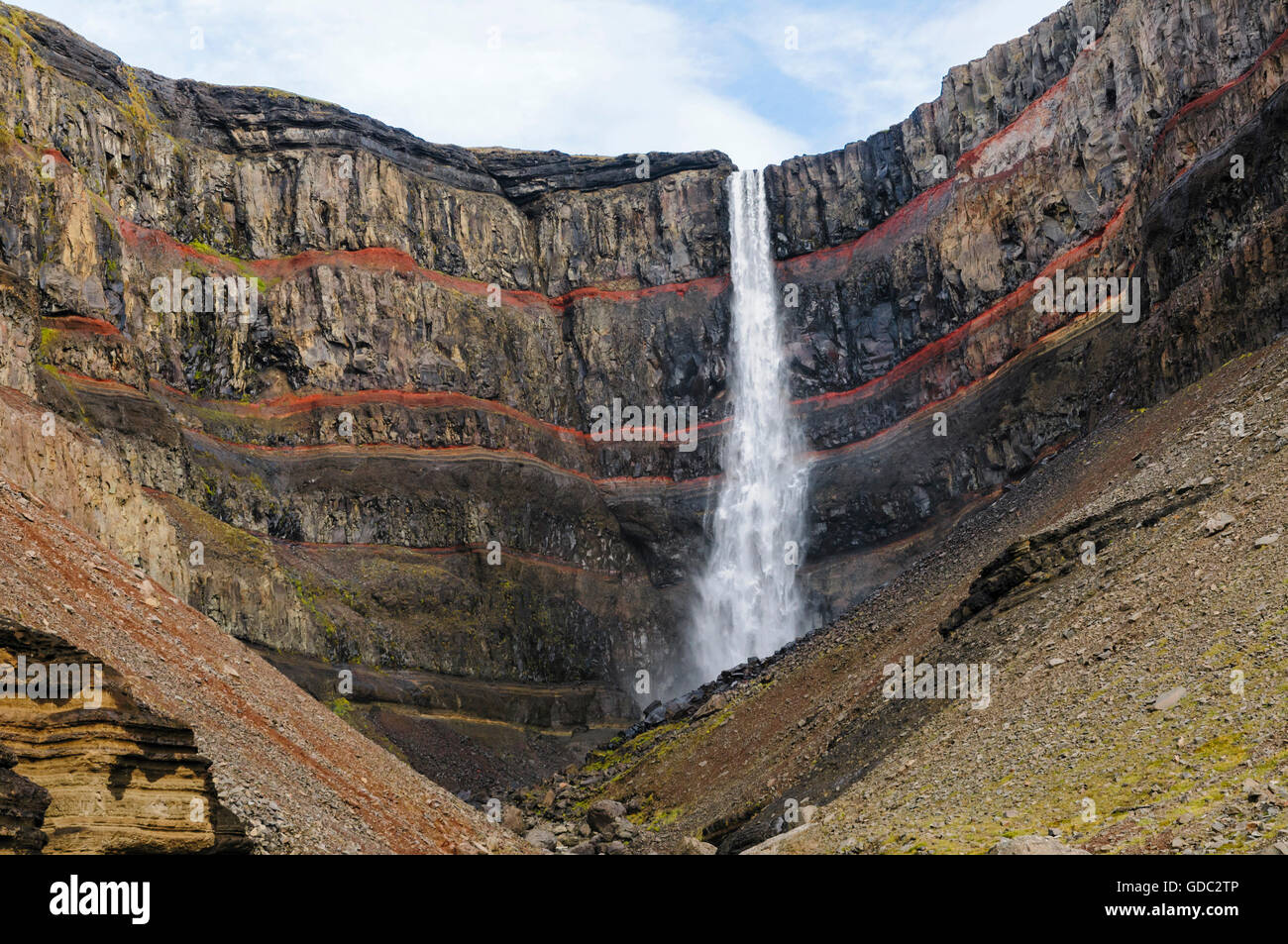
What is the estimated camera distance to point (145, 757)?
14.5 metres

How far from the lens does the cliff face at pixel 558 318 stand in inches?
1750

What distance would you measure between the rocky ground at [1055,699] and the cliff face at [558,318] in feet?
27.6

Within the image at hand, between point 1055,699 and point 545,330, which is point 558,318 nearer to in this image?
point 545,330

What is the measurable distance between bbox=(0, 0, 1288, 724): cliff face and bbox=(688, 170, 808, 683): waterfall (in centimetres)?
112

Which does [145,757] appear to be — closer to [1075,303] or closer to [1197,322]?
[1197,322]

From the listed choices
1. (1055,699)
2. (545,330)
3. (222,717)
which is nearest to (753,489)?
(545,330)

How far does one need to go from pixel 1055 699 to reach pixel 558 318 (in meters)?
52.2

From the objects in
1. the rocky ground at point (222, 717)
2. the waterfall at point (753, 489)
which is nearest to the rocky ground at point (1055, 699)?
the rocky ground at point (222, 717)

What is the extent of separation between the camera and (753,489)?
6322 cm

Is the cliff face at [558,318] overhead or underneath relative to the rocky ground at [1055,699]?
overhead

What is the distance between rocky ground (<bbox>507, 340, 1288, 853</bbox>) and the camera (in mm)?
15477

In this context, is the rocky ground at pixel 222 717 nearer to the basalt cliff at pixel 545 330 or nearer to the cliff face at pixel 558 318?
the basalt cliff at pixel 545 330

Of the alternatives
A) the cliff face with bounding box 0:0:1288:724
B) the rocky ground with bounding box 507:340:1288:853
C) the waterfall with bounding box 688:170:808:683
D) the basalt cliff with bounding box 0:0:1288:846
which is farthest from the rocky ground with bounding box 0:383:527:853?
the waterfall with bounding box 688:170:808:683

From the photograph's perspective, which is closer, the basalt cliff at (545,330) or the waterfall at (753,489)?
the basalt cliff at (545,330)
